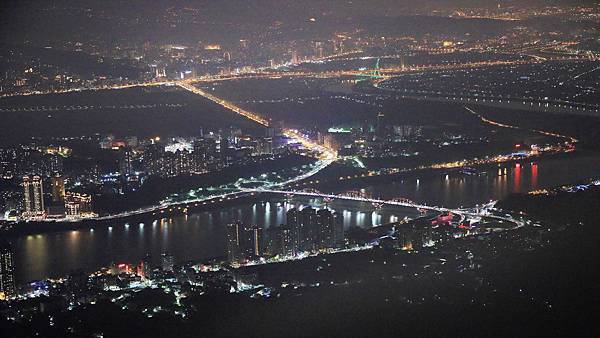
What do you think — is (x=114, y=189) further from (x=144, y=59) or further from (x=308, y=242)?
(x=144, y=59)

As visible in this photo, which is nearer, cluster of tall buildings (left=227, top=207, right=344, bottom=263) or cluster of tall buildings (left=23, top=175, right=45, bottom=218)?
cluster of tall buildings (left=227, top=207, right=344, bottom=263)

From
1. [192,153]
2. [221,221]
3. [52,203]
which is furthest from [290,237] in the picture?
[192,153]

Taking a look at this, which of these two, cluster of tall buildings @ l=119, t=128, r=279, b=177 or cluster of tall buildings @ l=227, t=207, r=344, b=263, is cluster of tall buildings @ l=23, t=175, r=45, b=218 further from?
cluster of tall buildings @ l=227, t=207, r=344, b=263

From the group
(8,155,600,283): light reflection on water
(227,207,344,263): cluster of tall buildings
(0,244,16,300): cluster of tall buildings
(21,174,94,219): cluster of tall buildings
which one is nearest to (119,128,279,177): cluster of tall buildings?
(21,174,94,219): cluster of tall buildings

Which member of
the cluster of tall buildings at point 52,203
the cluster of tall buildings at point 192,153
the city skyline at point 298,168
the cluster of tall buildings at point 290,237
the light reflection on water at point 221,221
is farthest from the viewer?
the cluster of tall buildings at point 192,153

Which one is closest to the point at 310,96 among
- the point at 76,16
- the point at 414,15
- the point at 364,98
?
the point at 364,98

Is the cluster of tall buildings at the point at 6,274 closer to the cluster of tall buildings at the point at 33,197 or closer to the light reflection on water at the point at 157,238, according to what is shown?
the light reflection on water at the point at 157,238

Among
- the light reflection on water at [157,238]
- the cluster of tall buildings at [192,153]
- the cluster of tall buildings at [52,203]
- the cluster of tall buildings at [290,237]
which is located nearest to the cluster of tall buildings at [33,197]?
the cluster of tall buildings at [52,203]

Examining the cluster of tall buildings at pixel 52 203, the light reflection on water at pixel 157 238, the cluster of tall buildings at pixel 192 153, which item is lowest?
the light reflection on water at pixel 157 238

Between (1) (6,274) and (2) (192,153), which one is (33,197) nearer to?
(1) (6,274)
